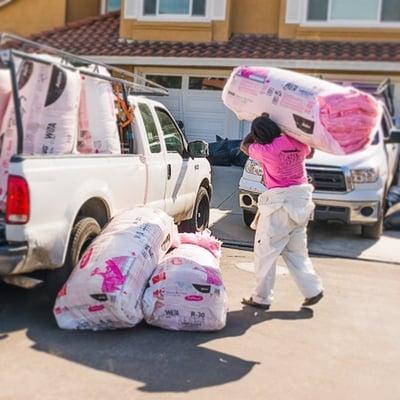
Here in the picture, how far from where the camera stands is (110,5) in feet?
64.2

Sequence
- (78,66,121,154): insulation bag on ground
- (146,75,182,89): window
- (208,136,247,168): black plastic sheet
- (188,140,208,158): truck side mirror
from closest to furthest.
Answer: (78,66,121,154): insulation bag on ground, (188,140,208,158): truck side mirror, (208,136,247,168): black plastic sheet, (146,75,182,89): window

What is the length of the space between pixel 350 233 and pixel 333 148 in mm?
4736

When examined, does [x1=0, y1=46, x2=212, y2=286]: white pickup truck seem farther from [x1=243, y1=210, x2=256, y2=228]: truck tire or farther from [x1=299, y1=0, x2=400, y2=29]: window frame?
[x1=299, y1=0, x2=400, y2=29]: window frame

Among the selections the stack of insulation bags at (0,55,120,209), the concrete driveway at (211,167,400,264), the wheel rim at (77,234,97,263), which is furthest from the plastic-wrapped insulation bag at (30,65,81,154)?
the concrete driveway at (211,167,400,264)

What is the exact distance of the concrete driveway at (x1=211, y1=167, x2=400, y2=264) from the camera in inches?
324

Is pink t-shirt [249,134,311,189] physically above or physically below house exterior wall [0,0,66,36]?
below

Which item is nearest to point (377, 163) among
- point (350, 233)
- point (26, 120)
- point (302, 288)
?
point (350, 233)

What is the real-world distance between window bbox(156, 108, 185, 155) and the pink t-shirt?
6.56ft

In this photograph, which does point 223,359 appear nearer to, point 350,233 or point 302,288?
point 302,288

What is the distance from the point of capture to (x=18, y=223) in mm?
4395

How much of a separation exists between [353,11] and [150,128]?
35.5ft

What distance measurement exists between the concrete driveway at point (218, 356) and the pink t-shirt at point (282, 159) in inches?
46.2

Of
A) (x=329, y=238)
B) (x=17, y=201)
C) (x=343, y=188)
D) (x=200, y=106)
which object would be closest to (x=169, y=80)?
(x=200, y=106)

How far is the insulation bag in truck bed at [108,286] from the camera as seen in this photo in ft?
15.3
